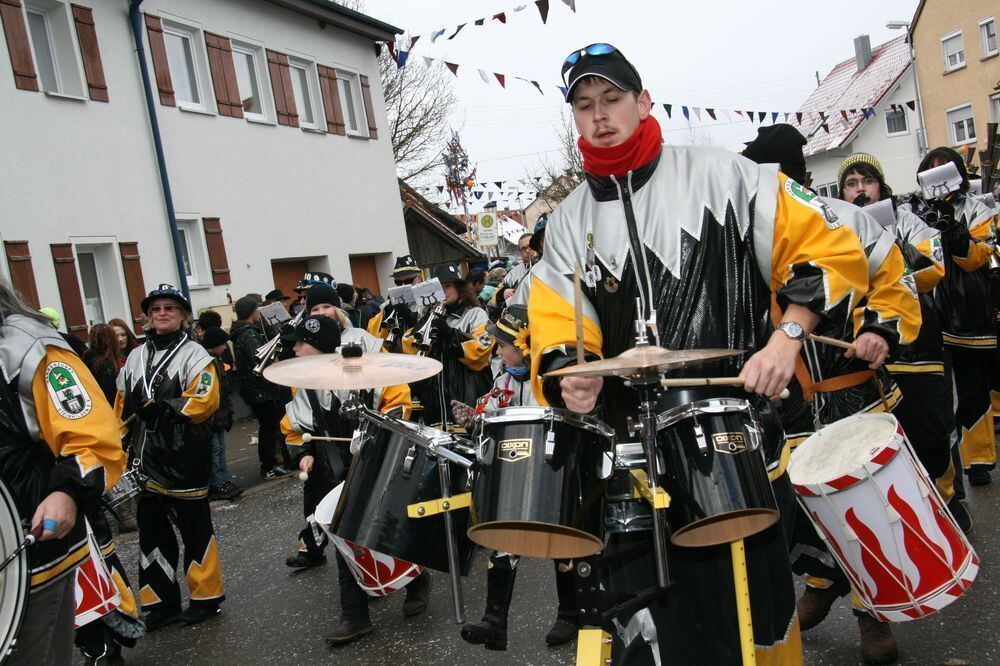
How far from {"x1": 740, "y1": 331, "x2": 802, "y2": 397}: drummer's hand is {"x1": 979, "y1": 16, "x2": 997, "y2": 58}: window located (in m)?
38.6

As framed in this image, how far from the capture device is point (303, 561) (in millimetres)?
6328

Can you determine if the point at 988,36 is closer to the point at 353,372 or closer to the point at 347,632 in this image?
the point at 347,632

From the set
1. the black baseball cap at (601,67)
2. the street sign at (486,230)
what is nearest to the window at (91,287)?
the street sign at (486,230)

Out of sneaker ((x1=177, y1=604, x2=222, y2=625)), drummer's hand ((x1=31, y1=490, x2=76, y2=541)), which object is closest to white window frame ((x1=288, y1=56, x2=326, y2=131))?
sneaker ((x1=177, y1=604, x2=222, y2=625))

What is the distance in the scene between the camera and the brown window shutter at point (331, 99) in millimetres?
18234

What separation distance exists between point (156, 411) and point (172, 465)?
1.11ft

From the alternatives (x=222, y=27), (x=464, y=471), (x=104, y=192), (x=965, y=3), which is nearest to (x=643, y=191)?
(x=464, y=471)

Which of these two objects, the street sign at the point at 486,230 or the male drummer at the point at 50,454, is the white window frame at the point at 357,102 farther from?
the male drummer at the point at 50,454

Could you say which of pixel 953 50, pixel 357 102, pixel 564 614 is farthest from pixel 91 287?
pixel 953 50

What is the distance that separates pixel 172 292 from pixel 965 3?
126 ft

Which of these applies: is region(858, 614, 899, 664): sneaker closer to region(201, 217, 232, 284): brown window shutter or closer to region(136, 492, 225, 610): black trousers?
region(136, 492, 225, 610): black trousers

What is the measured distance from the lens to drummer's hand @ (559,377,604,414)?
232 cm

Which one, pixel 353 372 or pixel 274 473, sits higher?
pixel 353 372

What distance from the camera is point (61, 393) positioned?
10.1 feet
